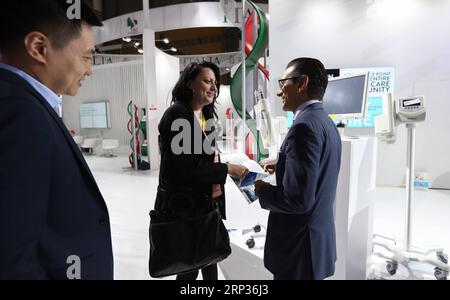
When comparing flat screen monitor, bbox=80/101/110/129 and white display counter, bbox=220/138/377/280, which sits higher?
flat screen monitor, bbox=80/101/110/129

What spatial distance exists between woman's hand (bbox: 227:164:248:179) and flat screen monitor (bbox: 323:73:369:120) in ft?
3.65

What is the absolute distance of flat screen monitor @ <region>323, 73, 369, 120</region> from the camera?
7.02ft

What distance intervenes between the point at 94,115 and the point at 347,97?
11.9 m

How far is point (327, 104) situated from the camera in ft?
7.64

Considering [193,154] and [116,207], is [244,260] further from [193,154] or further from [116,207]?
[116,207]

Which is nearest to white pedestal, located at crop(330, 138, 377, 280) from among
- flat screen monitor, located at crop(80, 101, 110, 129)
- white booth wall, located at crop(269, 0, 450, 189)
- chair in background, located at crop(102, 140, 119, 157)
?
white booth wall, located at crop(269, 0, 450, 189)

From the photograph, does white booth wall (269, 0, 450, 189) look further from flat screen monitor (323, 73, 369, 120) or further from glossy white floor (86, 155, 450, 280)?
flat screen monitor (323, 73, 369, 120)

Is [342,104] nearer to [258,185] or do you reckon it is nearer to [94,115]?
[258,185]

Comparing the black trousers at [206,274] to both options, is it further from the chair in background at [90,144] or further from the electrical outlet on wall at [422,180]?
the chair in background at [90,144]

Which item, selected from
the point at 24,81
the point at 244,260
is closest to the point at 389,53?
the point at 244,260

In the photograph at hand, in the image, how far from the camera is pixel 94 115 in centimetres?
1224

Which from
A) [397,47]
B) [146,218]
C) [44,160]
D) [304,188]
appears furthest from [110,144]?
[44,160]

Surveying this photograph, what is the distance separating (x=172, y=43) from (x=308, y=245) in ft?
54.4

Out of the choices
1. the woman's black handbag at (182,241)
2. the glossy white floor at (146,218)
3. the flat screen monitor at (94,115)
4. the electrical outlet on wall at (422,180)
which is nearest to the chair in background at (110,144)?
the flat screen monitor at (94,115)
